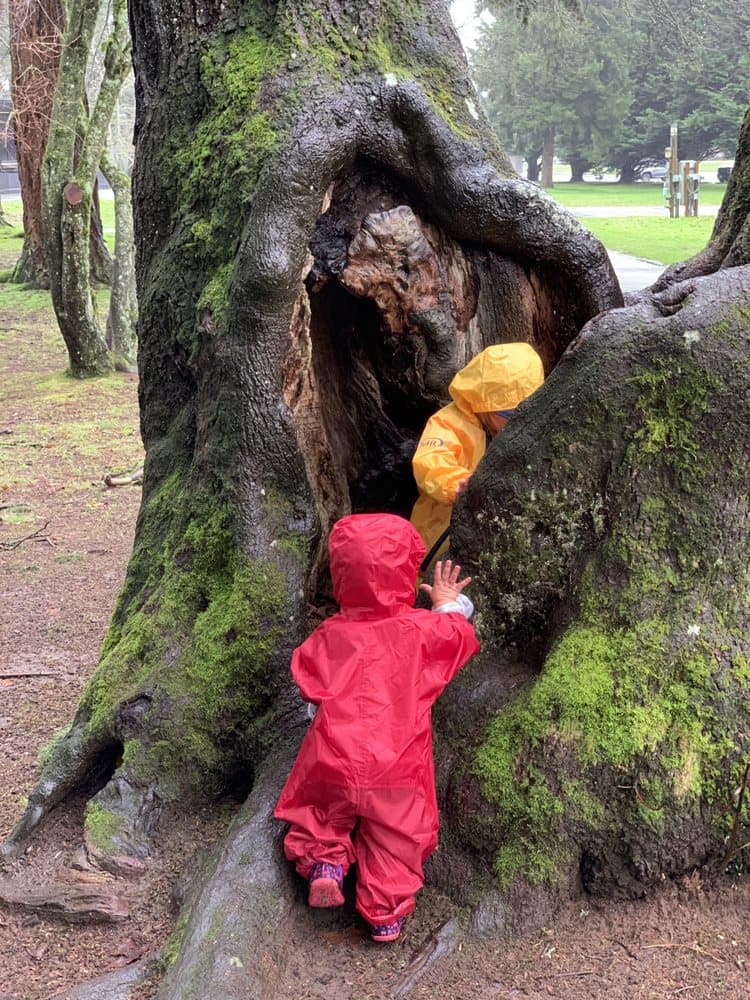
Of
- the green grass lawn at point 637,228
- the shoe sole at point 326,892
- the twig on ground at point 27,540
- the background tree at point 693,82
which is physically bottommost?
the twig on ground at point 27,540

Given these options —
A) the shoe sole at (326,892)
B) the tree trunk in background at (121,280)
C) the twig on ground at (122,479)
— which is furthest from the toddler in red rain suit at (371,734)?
the tree trunk in background at (121,280)

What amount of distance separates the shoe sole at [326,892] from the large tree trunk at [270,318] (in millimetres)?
153

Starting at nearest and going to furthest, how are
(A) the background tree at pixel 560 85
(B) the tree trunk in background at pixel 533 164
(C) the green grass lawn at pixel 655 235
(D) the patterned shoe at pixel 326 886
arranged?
(D) the patterned shoe at pixel 326 886 → (C) the green grass lawn at pixel 655 235 → (A) the background tree at pixel 560 85 → (B) the tree trunk in background at pixel 533 164

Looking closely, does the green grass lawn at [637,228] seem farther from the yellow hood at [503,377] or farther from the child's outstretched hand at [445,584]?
the child's outstretched hand at [445,584]

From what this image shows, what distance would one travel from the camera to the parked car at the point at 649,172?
52875 millimetres

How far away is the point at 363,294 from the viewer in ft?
12.8

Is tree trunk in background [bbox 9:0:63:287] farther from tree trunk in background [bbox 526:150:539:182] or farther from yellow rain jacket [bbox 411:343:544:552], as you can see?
tree trunk in background [bbox 526:150:539:182]

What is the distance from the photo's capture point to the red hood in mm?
2928

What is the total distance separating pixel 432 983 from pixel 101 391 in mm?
10780

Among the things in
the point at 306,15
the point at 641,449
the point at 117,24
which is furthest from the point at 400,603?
the point at 117,24

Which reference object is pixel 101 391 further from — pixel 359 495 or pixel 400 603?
pixel 400 603

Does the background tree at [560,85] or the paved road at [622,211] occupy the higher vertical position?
the background tree at [560,85]

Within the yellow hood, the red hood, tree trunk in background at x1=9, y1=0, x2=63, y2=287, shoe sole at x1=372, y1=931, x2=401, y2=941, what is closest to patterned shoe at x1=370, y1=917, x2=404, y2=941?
shoe sole at x1=372, y1=931, x2=401, y2=941

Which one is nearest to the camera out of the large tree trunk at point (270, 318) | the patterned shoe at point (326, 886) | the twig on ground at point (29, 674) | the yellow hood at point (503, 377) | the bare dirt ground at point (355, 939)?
the bare dirt ground at point (355, 939)
